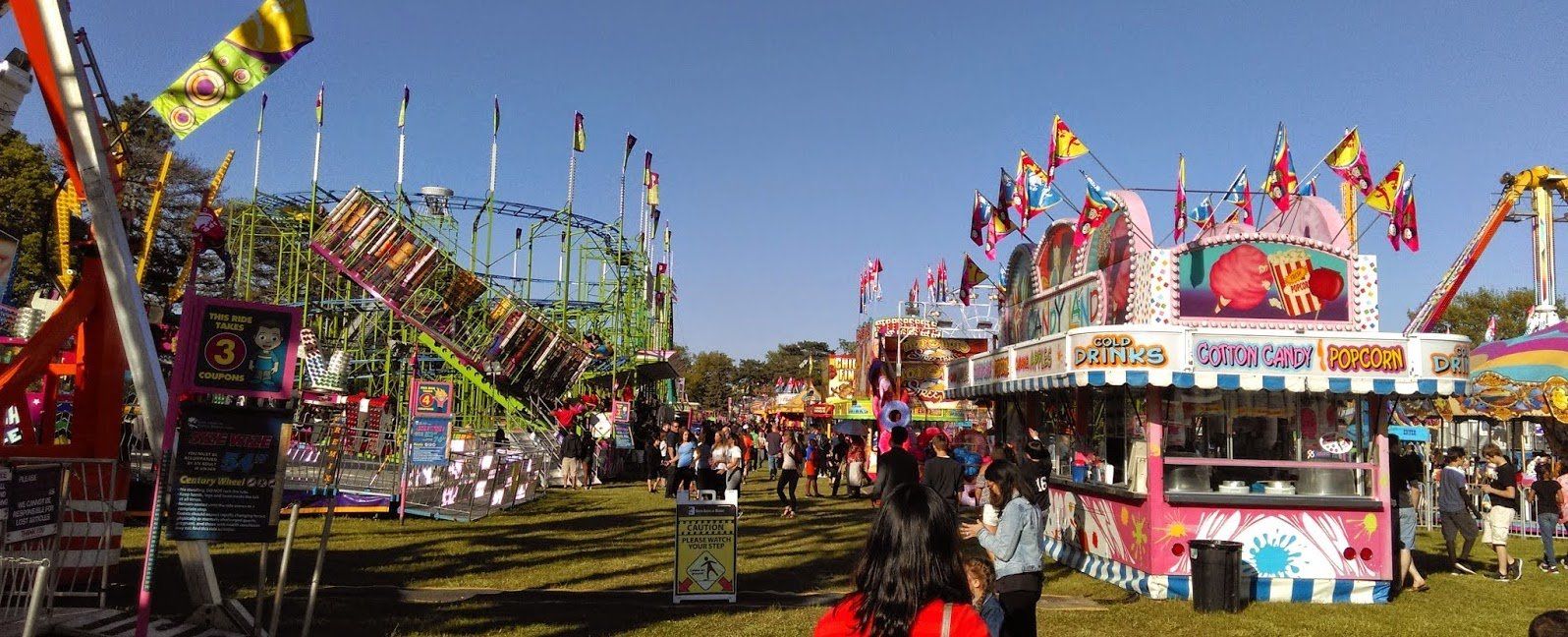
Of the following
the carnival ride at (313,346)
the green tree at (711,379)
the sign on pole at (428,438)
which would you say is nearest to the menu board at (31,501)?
the carnival ride at (313,346)

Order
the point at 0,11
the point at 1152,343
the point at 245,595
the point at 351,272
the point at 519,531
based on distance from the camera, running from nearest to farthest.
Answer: the point at 0,11 < the point at 245,595 < the point at 1152,343 < the point at 519,531 < the point at 351,272

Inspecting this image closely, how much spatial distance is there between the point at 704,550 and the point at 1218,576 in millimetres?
4687

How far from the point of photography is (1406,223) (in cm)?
1291

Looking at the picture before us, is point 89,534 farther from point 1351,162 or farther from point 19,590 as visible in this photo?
point 1351,162

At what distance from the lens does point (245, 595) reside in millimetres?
9461

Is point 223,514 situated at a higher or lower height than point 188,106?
lower

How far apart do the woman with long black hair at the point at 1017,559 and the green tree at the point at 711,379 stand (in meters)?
91.3

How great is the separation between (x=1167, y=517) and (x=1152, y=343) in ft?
5.70

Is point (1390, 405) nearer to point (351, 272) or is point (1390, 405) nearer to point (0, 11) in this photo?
point (0, 11)

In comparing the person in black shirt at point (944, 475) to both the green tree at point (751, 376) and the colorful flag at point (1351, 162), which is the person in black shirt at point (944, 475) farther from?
the green tree at point (751, 376)

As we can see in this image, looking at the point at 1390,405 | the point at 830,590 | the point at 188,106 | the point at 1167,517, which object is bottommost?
Result: the point at 830,590

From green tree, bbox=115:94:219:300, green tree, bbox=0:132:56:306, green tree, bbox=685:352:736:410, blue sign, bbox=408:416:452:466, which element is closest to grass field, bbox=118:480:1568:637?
blue sign, bbox=408:416:452:466

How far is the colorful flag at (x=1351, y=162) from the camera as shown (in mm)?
12688

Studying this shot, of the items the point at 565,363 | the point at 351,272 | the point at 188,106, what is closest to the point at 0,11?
the point at 188,106
